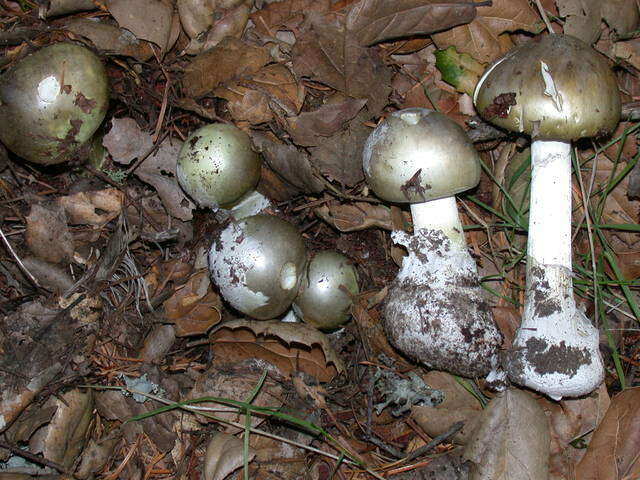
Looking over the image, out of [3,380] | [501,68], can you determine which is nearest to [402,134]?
[501,68]

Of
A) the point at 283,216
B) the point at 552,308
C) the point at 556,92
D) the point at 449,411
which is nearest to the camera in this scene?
the point at 556,92

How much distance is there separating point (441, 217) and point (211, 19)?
1.73 metres

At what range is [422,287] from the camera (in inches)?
113

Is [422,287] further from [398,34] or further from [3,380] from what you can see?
[3,380]

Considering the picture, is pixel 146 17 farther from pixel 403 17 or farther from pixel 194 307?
pixel 194 307

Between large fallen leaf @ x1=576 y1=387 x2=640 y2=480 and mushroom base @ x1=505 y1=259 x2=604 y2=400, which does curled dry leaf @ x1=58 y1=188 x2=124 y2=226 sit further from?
large fallen leaf @ x1=576 y1=387 x2=640 y2=480

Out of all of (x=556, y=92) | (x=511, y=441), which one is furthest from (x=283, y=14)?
(x=511, y=441)

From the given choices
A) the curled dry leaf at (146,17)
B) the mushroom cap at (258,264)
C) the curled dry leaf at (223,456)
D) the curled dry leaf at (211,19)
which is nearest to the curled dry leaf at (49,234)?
the mushroom cap at (258,264)

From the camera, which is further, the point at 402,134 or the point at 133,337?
the point at 133,337

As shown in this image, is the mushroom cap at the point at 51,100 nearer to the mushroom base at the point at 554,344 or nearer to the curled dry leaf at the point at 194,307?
the curled dry leaf at the point at 194,307

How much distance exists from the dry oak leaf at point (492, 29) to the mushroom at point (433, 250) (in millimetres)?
553

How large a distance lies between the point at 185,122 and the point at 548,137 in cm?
203

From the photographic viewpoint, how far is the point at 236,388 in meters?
3.02

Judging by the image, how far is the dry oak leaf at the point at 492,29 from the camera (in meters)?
3.03
